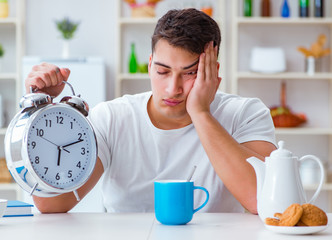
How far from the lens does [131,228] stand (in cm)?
129

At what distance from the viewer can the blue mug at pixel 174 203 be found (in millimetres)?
1333

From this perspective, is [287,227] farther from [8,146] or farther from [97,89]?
[97,89]

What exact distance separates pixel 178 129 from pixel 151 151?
119mm

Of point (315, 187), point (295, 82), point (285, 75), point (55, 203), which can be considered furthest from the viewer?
point (295, 82)

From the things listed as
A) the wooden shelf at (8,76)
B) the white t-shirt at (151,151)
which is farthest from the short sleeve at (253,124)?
the wooden shelf at (8,76)

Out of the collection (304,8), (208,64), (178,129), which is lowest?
(178,129)

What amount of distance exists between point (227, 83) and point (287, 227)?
125 inches

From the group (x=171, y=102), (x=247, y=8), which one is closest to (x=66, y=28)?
(x=247, y=8)

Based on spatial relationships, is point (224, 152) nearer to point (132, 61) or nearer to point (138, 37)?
point (132, 61)

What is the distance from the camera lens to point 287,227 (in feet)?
3.92

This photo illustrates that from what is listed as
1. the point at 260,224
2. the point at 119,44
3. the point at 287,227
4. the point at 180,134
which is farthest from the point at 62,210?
the point at 119,44

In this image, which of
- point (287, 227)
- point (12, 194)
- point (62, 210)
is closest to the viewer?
point (287, 227)

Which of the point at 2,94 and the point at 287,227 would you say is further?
the point at 2,94

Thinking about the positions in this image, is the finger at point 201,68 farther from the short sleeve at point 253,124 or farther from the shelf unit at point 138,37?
the shelf unit at point 138,37
